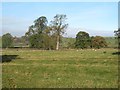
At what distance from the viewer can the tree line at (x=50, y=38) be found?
94812mm

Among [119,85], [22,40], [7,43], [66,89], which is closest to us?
[66,89]

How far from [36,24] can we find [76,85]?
327 feet

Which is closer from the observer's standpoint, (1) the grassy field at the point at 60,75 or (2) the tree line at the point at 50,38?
(1) the grassy field at the point at 60,75

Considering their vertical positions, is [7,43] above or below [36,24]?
below

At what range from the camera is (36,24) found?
110m

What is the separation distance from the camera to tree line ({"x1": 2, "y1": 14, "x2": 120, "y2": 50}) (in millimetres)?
94812

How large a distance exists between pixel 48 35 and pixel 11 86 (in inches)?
3384

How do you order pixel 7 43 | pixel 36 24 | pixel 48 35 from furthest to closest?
1. pixel 36 24
2. pixel 7 43
3. pixel 48 35

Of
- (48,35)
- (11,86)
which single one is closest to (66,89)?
(11,86)

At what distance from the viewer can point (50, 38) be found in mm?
94312

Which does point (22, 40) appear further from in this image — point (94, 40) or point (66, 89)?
point (66, 89)

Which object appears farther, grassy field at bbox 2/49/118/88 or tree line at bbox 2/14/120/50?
tree line at bbox 2/14/120/50

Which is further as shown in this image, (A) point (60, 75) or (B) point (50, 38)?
(B) point (50, 38)

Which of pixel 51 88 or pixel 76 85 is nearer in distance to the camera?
pixel 51 88
